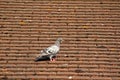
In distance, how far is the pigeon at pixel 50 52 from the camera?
350 inches

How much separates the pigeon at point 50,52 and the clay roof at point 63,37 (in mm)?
172

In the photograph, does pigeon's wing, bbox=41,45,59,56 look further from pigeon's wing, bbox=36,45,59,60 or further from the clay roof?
the clay roof

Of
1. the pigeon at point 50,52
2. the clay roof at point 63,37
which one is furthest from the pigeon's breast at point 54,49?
the clay roof at point 63,37

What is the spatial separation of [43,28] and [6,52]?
157 centimetres

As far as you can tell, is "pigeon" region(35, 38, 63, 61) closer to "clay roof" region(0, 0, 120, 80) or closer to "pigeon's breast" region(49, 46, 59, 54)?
"pigeon's breast" region(49, 46, 59, 54)

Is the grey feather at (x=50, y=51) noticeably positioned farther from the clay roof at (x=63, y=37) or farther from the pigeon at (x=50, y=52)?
the clay roof at (x=63, y=37)

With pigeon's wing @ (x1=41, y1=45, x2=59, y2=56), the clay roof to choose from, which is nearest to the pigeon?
pigeon's wing @ (x1=41, y1=45, x2=59, y2=56)

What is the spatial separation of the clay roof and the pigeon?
0.56 ft

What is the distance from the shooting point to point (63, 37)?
32.0 ft

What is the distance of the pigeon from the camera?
8898 millimetres

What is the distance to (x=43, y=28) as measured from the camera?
397 inches

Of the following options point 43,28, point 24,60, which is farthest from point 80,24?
point 24,60

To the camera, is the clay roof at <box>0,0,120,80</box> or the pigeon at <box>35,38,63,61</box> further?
the pigeon at <box>35,38,63,61</box>

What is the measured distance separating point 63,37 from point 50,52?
39.9 inches
